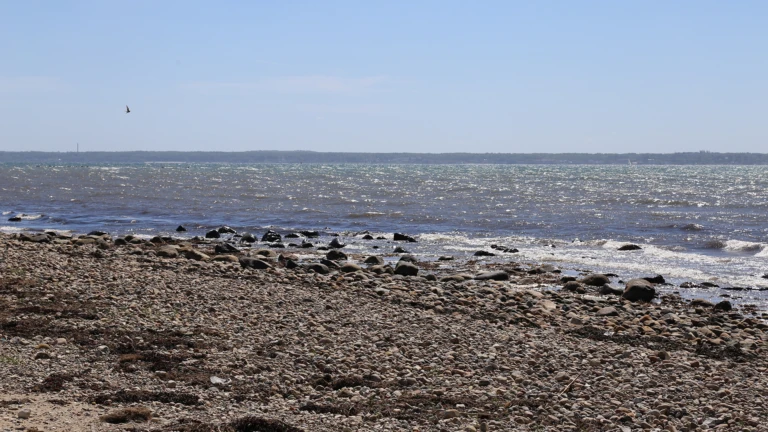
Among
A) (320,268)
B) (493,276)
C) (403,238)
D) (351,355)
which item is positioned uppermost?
(351,355)

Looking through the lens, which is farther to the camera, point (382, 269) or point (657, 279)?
point (657, 279)

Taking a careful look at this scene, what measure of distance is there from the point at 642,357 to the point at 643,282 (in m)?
7.42

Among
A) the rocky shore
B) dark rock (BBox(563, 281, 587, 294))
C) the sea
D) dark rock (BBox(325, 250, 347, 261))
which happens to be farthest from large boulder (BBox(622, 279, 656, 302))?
dark rock (BBox(325, 250, 347, 261))

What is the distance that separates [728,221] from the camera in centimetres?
3694

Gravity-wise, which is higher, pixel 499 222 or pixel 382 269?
pixel 382 269

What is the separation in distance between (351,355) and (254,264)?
8.95 meters

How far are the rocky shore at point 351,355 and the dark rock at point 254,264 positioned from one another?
3.92 ft

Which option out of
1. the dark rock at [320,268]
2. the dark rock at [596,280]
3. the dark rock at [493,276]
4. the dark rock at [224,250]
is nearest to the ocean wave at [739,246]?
the dark rock at [596,280]

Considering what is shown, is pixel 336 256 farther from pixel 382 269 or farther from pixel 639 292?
pixel 639 292

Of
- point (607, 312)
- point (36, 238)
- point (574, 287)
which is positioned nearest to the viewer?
point (607, 312)

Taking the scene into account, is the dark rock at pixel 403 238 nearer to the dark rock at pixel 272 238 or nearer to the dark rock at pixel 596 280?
the dark rock at pixel 272 238

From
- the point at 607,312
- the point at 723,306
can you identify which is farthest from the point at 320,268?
the point at 723,306

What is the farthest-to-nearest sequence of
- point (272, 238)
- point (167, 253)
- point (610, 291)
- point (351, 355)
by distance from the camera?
point (272, 238), point (167, 253), point (610, 291), point (351, 355)

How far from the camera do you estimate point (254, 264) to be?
18.7m
